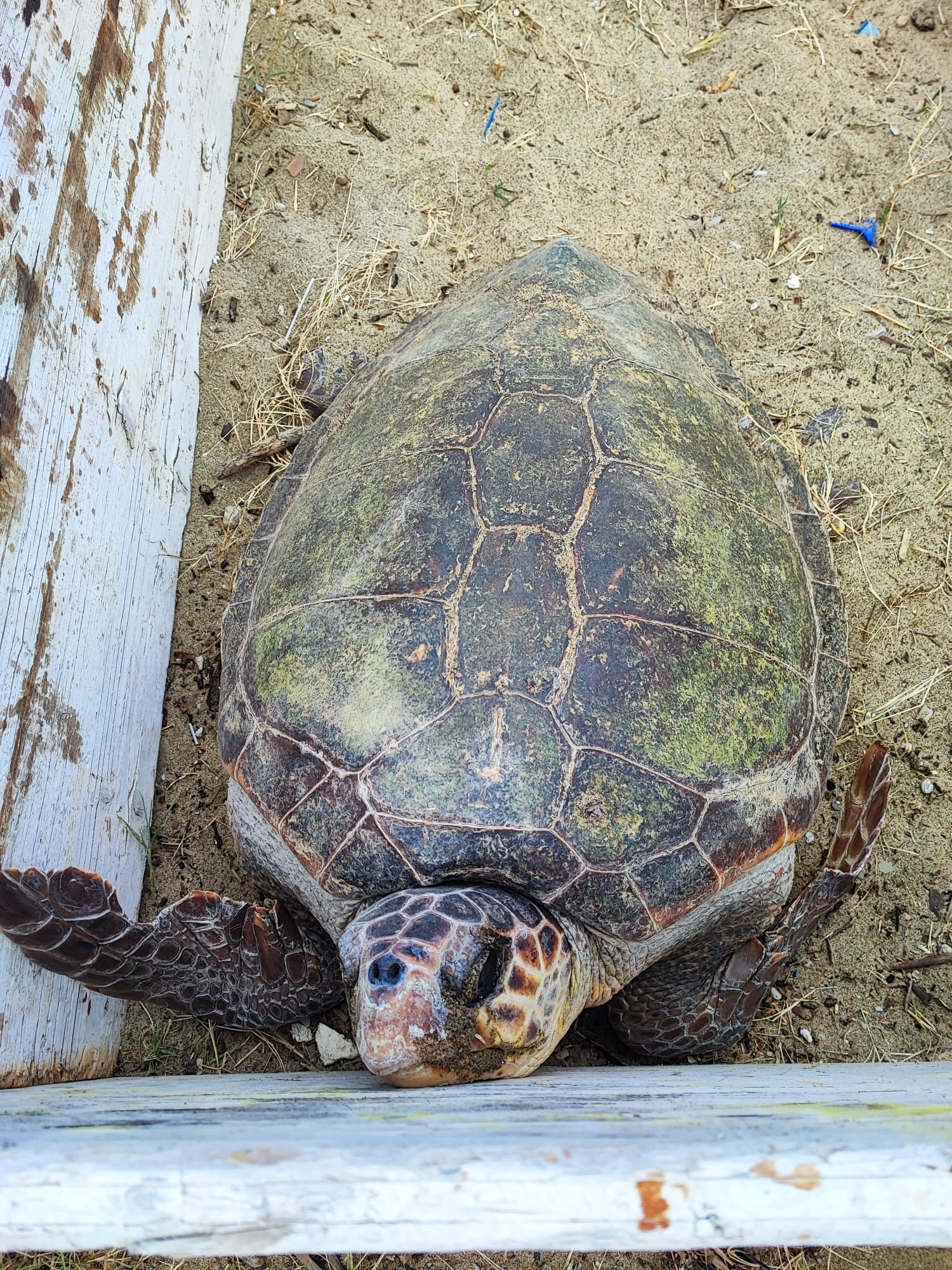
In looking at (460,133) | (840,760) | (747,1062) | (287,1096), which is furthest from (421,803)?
(460,133)

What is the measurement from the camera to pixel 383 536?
209cm

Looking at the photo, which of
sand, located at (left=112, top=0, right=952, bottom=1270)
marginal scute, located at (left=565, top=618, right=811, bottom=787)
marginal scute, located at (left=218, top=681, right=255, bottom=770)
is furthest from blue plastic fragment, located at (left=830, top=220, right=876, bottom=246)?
marginal scute, located at (left=218, top=681, right=255, bottom=770)

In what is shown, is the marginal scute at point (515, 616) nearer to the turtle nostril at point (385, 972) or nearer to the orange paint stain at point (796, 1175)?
the turtle nostril at point (385, 972)

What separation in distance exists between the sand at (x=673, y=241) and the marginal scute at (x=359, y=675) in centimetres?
80

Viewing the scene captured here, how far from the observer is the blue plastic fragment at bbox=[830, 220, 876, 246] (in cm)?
345

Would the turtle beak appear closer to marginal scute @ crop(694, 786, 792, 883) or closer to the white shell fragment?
marginal scute @ crop(694, 786, 792, 883)

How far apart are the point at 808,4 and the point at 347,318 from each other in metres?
2.31

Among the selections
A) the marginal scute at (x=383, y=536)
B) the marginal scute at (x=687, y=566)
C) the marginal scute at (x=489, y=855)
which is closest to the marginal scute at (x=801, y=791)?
the marginal scute at (x=687, y=566)

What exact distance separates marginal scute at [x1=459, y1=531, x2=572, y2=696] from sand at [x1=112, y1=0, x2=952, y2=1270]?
119 centimetres

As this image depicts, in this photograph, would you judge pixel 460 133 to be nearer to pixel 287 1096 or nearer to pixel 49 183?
pixel 49 183

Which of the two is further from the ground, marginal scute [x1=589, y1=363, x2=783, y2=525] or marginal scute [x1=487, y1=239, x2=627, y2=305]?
marginal scute [x1=487, y1=239, x2=627, y2=305]

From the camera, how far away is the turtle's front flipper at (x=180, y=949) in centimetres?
178

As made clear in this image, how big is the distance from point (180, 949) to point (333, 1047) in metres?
0.57

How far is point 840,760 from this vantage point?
2771 millimetres
